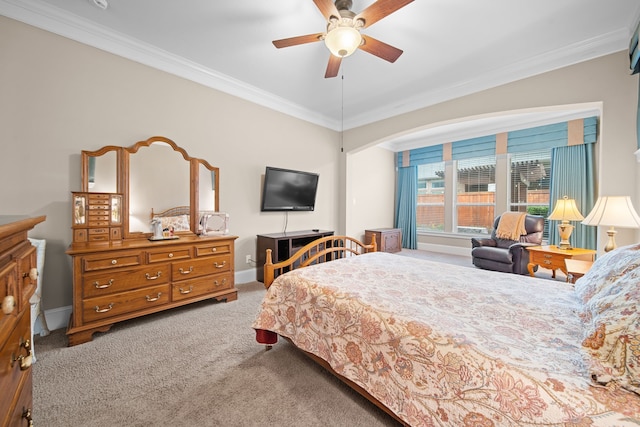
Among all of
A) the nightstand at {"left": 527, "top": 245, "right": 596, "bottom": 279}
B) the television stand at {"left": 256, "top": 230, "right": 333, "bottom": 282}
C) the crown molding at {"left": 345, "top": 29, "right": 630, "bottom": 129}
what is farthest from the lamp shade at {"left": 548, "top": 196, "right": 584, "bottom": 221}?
the television stand at {"left": 256, "top": 230, "right": 333, "bottom": 282}

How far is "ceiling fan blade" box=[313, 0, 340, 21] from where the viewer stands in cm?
166

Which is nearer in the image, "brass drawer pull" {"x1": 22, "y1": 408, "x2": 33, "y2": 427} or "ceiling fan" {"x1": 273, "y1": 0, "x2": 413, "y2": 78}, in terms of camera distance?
"brass drawer pull" {"x1": 22, "y1": 408, "x2": 33, "y2": 427}

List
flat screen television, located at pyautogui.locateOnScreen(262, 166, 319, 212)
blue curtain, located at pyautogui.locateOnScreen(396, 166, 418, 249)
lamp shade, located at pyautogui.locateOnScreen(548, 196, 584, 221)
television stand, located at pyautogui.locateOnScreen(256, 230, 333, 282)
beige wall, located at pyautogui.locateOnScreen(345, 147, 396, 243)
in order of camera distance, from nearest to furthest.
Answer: lamp shade, located at pyautogui.locateOnScreen(548, 196, 584, 221), television stand, located at pyautogui.locateOnScreen(256, 230, 333, 282), flat screen television, located at pyautogui.locateOnScreen(262, 166, 319, 212), beige wall, located at pyautogui.locateOnScreen(345, 147, 396, 243), blue curtain, located at pyautogui.locateOnScreen(396, 166, 418, 249)

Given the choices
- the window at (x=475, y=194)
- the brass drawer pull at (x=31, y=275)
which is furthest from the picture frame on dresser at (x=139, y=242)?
the window at (x=475, y=194)

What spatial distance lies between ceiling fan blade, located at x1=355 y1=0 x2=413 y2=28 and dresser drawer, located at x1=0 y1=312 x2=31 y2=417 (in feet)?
7.52

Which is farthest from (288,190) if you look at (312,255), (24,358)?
(24,358)

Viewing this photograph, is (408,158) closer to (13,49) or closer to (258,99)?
(258,99)

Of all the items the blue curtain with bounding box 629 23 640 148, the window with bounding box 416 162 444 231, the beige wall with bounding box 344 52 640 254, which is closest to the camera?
the blue curtain with bounding box 629 23 640 148

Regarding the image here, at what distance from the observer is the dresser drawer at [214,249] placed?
8.89 ft

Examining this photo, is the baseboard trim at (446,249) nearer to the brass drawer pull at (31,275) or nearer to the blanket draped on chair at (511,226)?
the blanket draped on chair at (511,226)

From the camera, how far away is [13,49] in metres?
2.12

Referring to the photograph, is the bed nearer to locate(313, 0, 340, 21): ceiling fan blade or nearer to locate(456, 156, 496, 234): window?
locate(313, 0, 340, 21): ceiling fan blade

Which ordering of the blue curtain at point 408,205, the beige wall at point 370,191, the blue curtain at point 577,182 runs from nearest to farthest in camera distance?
the blue curtain at point 577,182, the beige wall at point 370,191, the blue curtain at point 408,205

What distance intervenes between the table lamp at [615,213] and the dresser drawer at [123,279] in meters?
4.02
